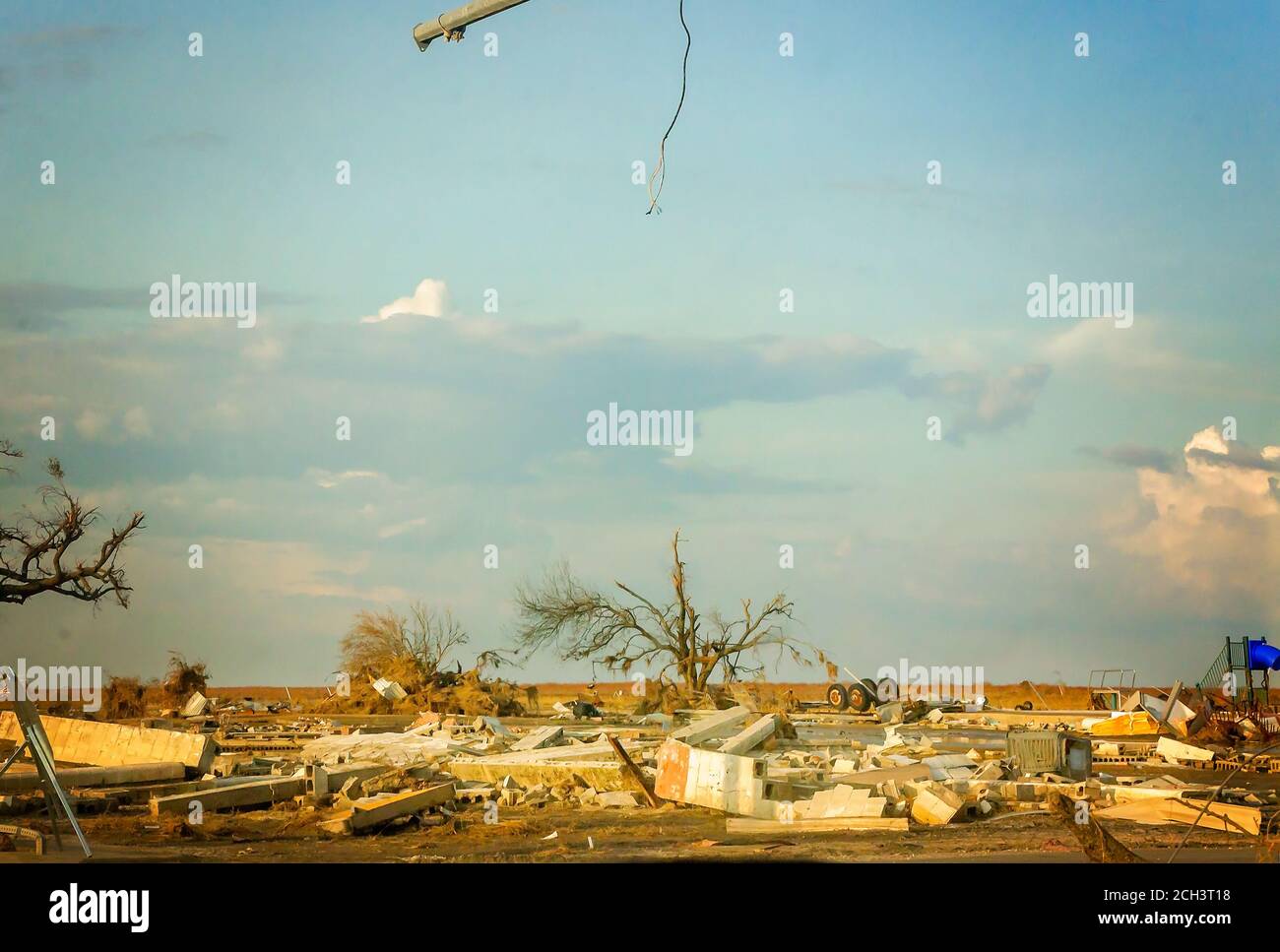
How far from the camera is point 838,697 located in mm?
31141

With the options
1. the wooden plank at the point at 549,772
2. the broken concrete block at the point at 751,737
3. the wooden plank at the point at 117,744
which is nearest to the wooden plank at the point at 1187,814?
the broken concrete block at the point at 751,737

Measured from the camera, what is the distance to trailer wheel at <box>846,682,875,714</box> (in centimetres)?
3072

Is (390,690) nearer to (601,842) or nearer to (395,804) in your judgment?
(395,804)

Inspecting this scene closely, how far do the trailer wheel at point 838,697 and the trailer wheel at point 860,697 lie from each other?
0.42 feet

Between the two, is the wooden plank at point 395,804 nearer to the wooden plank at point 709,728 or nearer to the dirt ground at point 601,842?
the dirt ground at point 601,842

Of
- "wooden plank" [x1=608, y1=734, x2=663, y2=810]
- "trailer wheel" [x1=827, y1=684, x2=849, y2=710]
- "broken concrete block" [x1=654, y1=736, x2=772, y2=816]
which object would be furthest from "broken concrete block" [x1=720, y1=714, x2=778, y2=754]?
"trailer wheel" [x1=827, y1=684, x2=849, y2=710]

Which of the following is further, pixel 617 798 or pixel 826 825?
pixel 617 798

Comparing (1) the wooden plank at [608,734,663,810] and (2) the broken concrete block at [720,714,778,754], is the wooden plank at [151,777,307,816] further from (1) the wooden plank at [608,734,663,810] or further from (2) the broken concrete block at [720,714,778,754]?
(2) the broken concrete block at [720,714,778,754]

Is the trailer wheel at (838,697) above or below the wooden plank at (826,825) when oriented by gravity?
below

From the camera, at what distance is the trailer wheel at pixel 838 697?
30953 mm

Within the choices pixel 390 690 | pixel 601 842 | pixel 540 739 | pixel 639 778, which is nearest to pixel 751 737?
pixel 540 739
